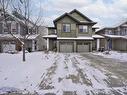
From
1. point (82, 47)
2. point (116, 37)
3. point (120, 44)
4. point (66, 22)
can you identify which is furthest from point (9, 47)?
point (120, 44)

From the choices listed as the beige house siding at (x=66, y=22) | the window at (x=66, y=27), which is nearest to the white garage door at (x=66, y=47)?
the beige house siding at (x=66, y=22)

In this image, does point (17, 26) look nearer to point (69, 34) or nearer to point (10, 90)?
point (69, 34)

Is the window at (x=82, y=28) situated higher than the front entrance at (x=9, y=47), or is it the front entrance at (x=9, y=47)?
the window at (x=82, y=28)

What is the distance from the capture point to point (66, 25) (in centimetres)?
3966

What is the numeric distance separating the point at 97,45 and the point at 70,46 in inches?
235

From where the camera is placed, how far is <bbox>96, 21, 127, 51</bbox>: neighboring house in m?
45.2

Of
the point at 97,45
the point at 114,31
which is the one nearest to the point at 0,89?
the point at 97,45

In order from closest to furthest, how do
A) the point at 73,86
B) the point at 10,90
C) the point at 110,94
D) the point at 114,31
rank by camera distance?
the point at 110,94, the point at 10,90, the point at 73,86, the point at 114,31

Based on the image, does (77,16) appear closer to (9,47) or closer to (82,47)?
(82,47)

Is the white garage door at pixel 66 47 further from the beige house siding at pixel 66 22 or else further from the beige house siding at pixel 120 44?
the beige house siding at pixel 120 44

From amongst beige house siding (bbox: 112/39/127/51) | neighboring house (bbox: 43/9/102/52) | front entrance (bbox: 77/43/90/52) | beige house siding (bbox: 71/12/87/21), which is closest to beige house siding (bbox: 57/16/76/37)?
neighboring house (bbox: 43/9/102/52)

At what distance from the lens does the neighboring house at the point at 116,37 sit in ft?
148

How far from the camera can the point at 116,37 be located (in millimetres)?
45062

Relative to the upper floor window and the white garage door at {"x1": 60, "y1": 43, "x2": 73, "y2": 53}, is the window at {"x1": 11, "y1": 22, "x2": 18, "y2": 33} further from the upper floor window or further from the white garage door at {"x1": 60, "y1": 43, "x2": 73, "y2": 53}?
the white garage door at {"x1": 60, "y1": 43, "x2": 73, "y2": 53}
